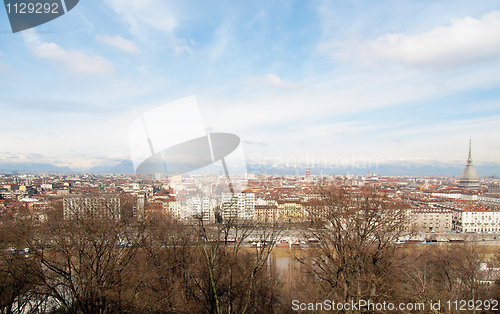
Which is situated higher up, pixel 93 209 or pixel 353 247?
pixel 93 209

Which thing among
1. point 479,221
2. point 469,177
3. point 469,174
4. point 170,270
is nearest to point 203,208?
point 170,270

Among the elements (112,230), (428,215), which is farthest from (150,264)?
(428,215)

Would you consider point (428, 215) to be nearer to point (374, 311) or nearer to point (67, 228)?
point (374, 311)

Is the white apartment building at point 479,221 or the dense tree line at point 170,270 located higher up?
the dense tree line at point 170,270

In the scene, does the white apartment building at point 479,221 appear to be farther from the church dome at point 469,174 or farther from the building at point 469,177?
the church dome at point 469,174

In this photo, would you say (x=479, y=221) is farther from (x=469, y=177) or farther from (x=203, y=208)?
(x=469, y=177)

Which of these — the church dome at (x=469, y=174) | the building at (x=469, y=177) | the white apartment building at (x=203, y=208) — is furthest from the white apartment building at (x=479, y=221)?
the church dome at (x=469, y=174)

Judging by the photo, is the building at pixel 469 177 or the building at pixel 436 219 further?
the building at pixel 469 177

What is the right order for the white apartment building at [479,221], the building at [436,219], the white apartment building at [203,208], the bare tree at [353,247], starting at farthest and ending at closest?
the white apartment building at [479,221], the building at [436,219], the white apartment building at [203,208], the bare tree at [353,247]

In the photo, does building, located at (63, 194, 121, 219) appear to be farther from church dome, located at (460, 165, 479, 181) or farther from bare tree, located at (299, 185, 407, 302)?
church dome, located at (460, 165, 479, 181)
